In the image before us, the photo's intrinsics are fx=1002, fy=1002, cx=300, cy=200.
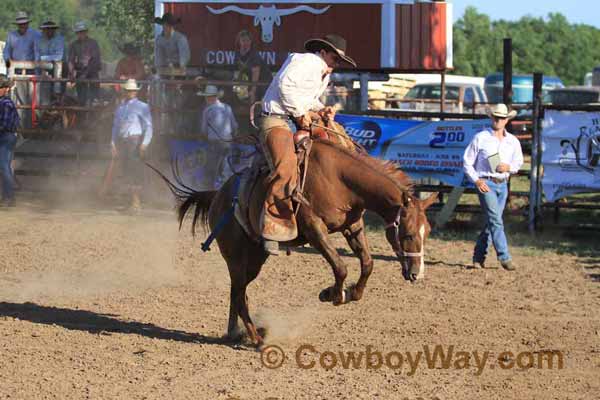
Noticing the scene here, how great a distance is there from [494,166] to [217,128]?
16.1 ft

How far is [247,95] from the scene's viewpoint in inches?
606

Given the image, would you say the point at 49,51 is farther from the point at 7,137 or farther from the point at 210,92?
the point at 210,92

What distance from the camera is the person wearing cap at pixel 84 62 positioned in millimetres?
16375

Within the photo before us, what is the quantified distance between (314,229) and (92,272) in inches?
164

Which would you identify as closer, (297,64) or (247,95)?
(297,64)

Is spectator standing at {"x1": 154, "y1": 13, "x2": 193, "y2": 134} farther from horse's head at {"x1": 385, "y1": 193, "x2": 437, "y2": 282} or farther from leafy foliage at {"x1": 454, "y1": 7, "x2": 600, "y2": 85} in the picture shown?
leafy foliage at {"x1": 454, "y1": 7, "x2": 600, "y2": 85}

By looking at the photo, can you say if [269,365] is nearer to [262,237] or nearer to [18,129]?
[262,237]

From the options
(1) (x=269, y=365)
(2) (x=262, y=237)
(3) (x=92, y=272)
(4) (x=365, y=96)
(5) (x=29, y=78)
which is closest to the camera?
(1) (x=269, y=365)

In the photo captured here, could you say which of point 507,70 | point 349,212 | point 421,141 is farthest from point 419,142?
point 349,212

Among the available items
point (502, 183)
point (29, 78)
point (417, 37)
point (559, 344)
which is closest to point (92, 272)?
point (502, 183)

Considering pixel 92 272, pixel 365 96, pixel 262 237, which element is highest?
pixel 365 96

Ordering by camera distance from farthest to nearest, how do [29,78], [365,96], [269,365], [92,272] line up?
[29,78] < [365,96] < [92,272] < [269,365]

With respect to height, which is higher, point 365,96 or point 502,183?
point 365,96

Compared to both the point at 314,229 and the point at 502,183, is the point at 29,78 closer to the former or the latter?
the point at 502,183
